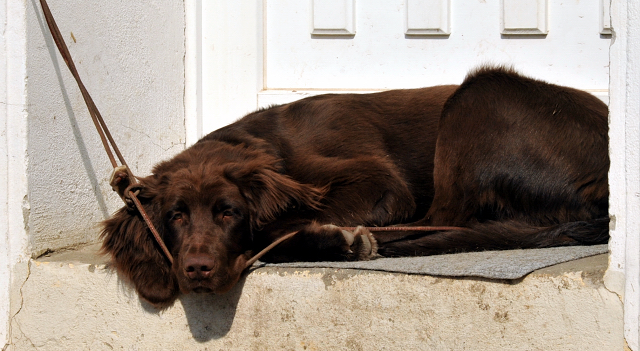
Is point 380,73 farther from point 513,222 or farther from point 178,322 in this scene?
point 178,322

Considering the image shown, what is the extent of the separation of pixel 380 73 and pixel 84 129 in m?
1.96

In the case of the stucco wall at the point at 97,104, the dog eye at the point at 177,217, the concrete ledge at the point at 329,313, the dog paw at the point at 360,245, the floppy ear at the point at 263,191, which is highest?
the stucco wall at the point at 97,104

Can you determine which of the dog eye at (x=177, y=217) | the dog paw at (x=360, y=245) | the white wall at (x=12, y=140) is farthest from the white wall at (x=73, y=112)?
the dog paw at (x=360, y=245)

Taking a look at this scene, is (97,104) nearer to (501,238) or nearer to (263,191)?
(263,191)

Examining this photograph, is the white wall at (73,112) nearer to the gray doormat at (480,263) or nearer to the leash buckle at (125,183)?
the leash buckle at (125,183)

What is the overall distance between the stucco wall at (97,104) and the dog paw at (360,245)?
1.43 m

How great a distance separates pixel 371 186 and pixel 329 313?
959 mm

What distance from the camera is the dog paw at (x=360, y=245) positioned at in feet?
8.84

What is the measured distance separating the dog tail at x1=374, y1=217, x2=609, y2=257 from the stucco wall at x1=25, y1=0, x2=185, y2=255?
5.21 feet

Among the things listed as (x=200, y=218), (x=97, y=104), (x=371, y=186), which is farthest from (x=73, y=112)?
(x=371, y=186)

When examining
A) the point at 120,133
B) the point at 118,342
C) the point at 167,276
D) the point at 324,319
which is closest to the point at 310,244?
the point at 324,319

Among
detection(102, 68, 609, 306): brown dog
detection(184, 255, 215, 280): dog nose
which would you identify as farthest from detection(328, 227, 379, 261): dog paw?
detection(184, 255, 215, 280): dog nose

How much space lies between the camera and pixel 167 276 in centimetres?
259

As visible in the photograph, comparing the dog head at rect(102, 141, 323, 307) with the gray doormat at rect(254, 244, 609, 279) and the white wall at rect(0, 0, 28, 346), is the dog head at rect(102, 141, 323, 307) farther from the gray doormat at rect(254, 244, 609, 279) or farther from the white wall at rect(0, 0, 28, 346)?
the white wall at rect(0, 0, 28, 346)
